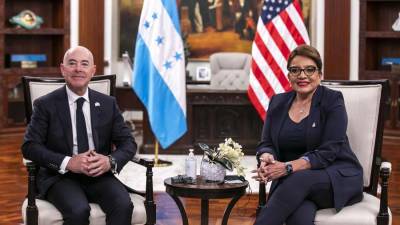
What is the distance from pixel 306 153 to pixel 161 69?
337 cm

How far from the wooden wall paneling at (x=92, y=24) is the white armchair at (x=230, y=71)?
4.74 ft

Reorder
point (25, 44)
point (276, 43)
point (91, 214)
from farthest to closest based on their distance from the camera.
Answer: point (25, 44)
point (276, 43)
point (91, 214)

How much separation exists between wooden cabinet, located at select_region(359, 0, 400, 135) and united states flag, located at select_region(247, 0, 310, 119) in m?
2.84

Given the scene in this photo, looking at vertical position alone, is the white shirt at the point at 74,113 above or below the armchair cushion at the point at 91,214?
above

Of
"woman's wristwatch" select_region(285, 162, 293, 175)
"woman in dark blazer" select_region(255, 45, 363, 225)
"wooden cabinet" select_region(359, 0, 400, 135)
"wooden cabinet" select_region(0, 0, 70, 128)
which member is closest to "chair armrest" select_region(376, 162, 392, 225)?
"woman in dark blazer" select_region(255, 45, 363, 225)

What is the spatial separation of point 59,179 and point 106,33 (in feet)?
19.7

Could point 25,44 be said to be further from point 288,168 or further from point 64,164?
point 288,168

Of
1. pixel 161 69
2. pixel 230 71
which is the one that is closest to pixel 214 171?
pixel 161 69

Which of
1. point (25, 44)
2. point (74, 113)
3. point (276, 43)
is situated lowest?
point (74, 113)

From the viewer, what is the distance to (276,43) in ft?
22.8

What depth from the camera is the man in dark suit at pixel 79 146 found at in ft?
12.3

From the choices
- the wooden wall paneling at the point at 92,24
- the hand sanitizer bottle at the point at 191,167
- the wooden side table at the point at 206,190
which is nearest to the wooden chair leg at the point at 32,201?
the wooden side table at the point at 206,190

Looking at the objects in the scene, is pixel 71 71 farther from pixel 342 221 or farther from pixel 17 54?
pixel 17 54

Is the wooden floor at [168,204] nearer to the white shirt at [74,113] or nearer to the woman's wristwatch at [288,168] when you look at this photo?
the white shirt at [74,113]
